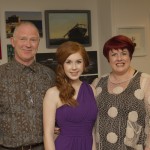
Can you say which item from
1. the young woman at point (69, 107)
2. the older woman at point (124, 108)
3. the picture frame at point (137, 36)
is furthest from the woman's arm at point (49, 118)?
the picture frame at point (137, 36)

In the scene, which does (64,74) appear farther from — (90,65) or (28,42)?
(90,65)

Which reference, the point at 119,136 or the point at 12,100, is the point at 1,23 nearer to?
the point at 12,100

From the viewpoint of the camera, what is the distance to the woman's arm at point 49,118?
6.44ft

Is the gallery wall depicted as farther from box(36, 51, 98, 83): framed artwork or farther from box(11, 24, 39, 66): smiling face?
box(11, 24, 39, 66): smiling face

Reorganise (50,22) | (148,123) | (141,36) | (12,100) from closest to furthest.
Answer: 1. (12,100)
2. (148,123)
3. (50,22)
4. (141,36)

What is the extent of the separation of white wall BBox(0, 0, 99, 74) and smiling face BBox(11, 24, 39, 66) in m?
1.22

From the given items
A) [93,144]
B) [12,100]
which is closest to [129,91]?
[93,144]

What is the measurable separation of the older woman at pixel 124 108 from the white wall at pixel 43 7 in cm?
138

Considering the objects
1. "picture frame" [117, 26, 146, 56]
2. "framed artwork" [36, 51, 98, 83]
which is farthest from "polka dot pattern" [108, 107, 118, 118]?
"picture frame" [117, 26, 146, 56]

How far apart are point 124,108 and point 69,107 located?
0.40 meters

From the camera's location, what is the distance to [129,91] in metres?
2.20

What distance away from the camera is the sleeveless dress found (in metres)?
2.14

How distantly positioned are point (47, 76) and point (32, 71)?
11cm

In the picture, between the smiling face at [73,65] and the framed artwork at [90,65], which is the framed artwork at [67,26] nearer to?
the framed artwork at [90,65]
